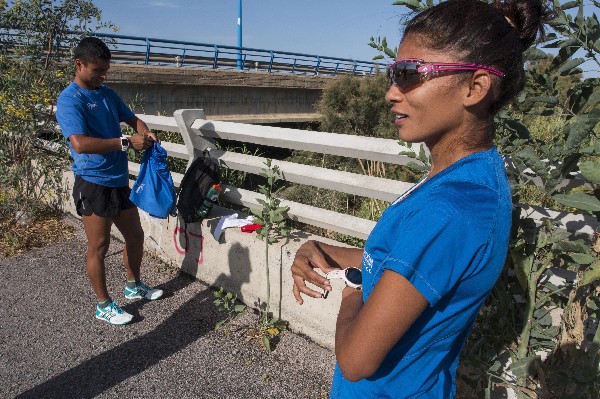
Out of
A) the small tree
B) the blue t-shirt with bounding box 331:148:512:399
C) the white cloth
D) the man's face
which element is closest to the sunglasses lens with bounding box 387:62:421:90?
the blue t-shirt with bounding box 331:148:512:399

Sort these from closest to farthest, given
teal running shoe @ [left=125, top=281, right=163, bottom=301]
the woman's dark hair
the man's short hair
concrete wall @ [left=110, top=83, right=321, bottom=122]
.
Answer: the woman's dark hair
the man's short hair
teal running shoe @ [left=125, top=281, right=163, bottom=301]
concrete wall @ [left=110, top=83, right=321, bottom=122]

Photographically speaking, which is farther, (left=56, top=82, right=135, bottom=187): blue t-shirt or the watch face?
(left=56, top=82, right=135, bottom=187): blue t-shirt

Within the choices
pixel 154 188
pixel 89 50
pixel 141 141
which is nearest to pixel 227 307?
pixel 154 188

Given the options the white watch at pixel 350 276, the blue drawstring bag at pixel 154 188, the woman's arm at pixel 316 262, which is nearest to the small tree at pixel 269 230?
Result: the blue drawstring bag at pixel 154 188

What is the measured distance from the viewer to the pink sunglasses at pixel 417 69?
1257 mm

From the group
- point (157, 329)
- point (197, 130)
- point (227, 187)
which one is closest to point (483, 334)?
point (157, 329)

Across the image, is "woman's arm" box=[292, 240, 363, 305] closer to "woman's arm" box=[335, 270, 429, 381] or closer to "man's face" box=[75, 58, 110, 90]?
"woman's arm" box=[335, 270, 429, 381]

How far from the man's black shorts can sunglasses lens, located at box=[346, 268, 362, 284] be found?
10.8 feet

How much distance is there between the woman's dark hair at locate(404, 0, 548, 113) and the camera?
4.11 ft

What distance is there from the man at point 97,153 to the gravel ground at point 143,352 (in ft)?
1.06

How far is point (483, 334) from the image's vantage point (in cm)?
238

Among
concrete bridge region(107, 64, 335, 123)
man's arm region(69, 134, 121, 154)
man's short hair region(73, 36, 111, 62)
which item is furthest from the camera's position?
concrete bridge region(107, 64, 335, 123)

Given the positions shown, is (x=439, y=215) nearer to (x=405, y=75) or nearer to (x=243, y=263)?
(x=405, y=75)

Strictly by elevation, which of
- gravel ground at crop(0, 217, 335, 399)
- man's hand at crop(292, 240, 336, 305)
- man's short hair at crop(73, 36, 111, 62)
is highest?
man's short hair at crop(73, 36, 111, 62)
